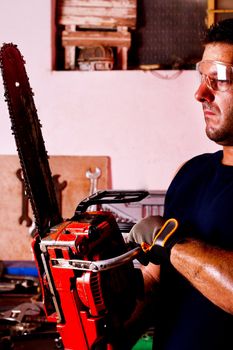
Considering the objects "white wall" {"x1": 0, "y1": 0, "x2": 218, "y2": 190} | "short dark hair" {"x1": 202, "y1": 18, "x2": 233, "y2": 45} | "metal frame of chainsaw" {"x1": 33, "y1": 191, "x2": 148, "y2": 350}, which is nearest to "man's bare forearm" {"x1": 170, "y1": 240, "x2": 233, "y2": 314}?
"metal frame of chainsaw" {"x1": 33, "y1": 191, "x2": 148, "y2": 350}

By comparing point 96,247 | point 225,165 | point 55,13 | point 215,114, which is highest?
point 55,13

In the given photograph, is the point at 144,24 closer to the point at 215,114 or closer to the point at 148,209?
the point at 148,209

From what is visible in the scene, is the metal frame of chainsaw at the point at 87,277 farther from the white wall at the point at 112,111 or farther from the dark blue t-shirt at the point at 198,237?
the white wall at the point at 112,111

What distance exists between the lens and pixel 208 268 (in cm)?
127

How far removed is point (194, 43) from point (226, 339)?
2.77m

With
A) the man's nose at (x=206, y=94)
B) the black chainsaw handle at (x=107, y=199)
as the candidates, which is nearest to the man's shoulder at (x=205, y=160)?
the man's nose at (x=206, y=94)

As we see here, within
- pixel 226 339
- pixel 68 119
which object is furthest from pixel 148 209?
pixel 226 339

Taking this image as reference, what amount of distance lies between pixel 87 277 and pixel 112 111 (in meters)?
2.35

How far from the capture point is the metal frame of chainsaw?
1.30 metres

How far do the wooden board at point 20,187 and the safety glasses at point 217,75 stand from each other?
193 cm

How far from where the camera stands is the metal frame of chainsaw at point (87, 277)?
130cm

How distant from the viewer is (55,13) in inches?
143

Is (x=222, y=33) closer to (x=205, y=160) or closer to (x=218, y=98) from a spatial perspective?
(x=218, y=98)

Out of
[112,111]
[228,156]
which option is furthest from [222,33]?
[112,111]
